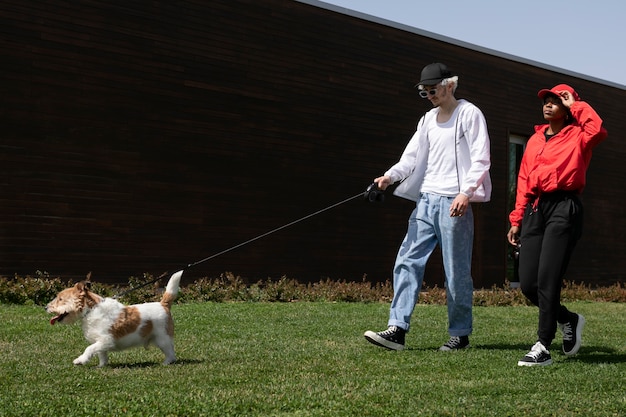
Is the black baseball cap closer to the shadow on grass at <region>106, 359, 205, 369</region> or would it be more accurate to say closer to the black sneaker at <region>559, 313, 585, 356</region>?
the black sneaker at <region>559, 313, 585, 356</region>

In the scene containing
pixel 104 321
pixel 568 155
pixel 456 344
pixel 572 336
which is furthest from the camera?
pixel 456 344

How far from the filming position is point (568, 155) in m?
5.79

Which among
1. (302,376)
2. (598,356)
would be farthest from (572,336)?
(302,376)

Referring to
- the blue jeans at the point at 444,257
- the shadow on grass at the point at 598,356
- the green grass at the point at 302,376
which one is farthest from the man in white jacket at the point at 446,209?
the shadow on grass at the point at 598,356

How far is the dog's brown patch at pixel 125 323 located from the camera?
5.45m

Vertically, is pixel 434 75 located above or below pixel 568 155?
above

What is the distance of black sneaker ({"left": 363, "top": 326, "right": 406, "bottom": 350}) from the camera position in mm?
6418

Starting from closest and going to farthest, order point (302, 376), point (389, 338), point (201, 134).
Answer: point (302, 376) < point (389, 338) < point (201, 134)

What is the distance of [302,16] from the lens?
14.8 m

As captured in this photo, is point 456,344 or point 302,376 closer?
point 302,376

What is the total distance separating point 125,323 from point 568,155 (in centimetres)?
341

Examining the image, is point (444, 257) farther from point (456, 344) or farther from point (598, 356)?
point (598, 356)

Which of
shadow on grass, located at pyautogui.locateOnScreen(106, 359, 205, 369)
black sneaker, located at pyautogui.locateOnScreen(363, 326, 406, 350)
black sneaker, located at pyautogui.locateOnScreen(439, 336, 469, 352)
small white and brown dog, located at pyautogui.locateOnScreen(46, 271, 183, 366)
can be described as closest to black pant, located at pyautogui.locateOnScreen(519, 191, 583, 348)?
black sneaker, located at pyautogui.locateOnScreen(439, 336, 469, 352)

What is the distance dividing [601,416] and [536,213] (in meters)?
2.14
